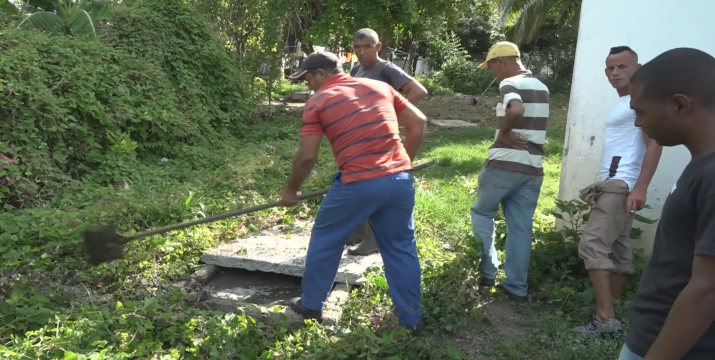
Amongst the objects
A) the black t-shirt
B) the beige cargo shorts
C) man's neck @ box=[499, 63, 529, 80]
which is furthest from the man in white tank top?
the black t-shirt

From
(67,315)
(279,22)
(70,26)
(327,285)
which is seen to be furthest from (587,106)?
(279,22)

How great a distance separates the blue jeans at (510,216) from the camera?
425 cm

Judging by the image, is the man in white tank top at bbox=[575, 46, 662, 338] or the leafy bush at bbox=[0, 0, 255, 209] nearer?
the man in white tank top at bbox=[575, 46, 662, 338]

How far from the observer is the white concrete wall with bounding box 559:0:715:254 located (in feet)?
14.9

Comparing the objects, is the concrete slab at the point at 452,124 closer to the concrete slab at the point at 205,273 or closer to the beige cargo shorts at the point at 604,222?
the concrete slab at the point at 205,273

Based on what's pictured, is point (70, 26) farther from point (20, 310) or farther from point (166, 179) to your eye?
point (20, 310)

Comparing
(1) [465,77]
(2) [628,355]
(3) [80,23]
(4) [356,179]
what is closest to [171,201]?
(4) [356,179]

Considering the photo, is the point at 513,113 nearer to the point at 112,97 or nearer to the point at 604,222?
the point at 604,222

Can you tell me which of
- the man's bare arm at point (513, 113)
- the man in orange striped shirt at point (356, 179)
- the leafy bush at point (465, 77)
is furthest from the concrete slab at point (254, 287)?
the leafy bush at point (465, 77)

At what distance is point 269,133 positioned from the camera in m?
10.3

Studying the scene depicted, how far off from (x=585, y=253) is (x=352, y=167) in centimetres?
165

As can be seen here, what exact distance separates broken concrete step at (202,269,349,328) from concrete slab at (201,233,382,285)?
0.13m

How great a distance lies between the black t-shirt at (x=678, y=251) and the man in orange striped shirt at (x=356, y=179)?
1.82 m

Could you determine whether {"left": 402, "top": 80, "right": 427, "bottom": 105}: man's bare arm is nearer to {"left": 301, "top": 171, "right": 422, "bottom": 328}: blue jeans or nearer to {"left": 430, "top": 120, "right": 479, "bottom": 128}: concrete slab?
{"left": 301, "top": 171, "right": 422, "bottom": 328}: blue jeans
